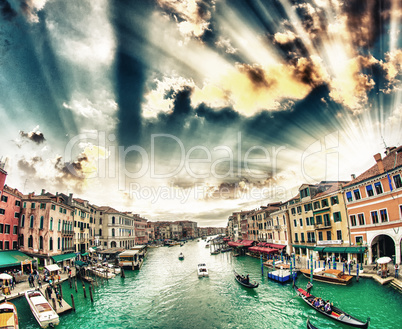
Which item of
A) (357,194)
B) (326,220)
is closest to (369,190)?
(357,194)

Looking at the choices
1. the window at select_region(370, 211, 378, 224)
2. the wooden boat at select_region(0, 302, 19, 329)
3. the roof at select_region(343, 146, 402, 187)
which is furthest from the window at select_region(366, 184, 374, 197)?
the wooden boat at select_region(0, 302, 19, 329)

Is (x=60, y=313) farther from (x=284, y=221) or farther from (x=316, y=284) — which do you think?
(x=284, y=221)

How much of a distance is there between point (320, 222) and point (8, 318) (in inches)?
1685

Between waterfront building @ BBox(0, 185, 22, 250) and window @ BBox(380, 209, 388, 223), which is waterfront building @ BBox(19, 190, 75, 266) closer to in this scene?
waterfront building @ BBox(0, 185, 22, 250)

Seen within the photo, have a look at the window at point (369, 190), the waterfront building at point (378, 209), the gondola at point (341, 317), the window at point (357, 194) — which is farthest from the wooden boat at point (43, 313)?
the window at point (357, 194)

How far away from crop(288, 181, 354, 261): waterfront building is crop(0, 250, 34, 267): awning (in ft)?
152

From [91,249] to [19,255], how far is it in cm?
2285

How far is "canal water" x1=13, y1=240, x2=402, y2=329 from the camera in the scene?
66.6 ft

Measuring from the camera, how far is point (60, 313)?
22516 mm

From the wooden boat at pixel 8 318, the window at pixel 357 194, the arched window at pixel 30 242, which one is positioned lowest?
the wooden boat at pixel 8 318

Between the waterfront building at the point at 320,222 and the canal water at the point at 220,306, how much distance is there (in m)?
9.37

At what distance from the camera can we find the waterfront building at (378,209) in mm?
27391

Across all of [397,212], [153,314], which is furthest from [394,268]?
[153,314]

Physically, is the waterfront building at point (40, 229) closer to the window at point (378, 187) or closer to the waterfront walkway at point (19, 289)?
the waterfront walkway at point (19, 289)
